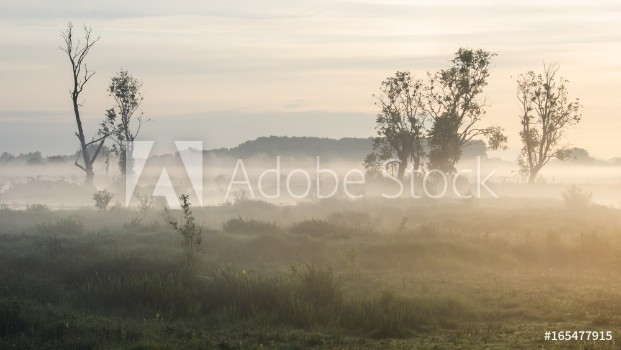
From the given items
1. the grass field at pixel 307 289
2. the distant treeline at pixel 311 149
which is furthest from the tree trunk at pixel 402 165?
the distant treeline at pixel 311 149

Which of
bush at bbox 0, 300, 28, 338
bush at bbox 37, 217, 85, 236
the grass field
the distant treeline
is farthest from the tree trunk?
the distant treeline

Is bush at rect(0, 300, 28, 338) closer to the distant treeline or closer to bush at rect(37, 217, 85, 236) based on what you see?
bush at rect(37, 217, 85, 236)

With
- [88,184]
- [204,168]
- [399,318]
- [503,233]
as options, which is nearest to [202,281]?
[399,318]

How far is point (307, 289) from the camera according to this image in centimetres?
1598

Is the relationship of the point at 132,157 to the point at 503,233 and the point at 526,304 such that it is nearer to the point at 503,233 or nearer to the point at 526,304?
the point at 503,233

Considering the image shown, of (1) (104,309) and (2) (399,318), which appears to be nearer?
(2) (399,318)

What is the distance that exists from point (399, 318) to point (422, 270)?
7.36m

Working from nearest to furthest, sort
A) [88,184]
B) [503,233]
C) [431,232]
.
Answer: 1. [431,232]
2. [503,233]
3. [88,184]

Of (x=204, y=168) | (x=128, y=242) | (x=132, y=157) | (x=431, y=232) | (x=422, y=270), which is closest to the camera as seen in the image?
(x=422, y=270)

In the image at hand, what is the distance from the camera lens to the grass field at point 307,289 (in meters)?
13.3

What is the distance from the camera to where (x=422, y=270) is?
21406mm

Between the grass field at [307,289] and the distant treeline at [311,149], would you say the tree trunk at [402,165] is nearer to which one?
the grass field at [307,289]

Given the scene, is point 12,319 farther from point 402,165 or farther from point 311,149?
point 311,149

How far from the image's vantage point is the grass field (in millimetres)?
13344
